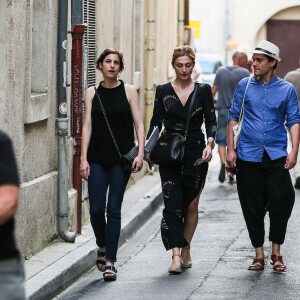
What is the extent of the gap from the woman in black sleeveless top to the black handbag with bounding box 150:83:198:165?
238mm

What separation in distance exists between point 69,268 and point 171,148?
1202 millimetres

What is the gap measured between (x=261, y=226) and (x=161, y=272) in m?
0.87

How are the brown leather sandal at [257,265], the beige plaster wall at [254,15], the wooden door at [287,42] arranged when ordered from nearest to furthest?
the brown leather sandal at [257,265] < the wooden door at [287,42] < the beige plaster wall at [254,15]

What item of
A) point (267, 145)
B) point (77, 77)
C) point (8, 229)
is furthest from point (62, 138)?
point (8, 229)

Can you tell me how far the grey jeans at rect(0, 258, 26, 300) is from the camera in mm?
5152

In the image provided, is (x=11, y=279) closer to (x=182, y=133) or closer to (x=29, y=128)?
(x=182, y=133)

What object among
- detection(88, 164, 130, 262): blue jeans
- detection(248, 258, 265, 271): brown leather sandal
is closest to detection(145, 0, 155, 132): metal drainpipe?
detection(248, 258, 265, 271): brown leather sandal

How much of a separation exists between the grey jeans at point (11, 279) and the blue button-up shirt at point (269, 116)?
4.97 metres

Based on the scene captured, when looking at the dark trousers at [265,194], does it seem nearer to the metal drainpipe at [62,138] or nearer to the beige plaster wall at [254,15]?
the metal drainpipe at [62,138]

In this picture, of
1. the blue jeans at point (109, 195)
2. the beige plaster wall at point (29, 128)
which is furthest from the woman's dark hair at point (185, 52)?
the beige plaster wall at point (29, 128)

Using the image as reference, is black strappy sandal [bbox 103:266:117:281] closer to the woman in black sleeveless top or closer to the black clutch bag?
the woman in black sleeveless top

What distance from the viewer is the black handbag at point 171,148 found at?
998cm

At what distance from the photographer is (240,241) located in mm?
12000

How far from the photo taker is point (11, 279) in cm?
519
